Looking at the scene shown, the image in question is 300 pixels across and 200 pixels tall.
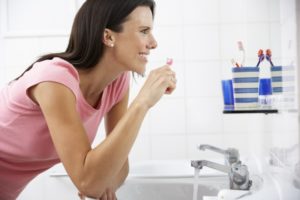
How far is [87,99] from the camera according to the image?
32.7 inches

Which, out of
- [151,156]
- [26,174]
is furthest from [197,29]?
[26,174]

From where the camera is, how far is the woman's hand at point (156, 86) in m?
0.69

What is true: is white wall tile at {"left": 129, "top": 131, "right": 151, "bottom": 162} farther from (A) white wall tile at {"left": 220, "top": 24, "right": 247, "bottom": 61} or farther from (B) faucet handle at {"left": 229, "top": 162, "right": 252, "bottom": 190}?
(B) faucet handle at {"left": 229, "top": 162, "right": 252, "bottom": 190}

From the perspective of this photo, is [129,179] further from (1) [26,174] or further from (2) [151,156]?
(1) [26,174]

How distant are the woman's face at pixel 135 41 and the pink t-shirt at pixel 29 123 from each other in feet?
0.36

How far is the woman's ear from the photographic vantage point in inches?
29.8

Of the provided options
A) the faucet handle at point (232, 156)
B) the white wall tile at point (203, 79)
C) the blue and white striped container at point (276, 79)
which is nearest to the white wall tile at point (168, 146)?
the white wall tile at point (203, 79)

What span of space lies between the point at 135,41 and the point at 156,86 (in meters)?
0.12

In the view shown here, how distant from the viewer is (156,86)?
71 cm

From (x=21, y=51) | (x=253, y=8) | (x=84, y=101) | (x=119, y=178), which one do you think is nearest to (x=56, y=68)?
(x=84, y=101)

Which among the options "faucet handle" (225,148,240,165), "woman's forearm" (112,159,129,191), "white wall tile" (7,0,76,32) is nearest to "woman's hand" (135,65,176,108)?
"woman's forearm" (112,159,129,191)

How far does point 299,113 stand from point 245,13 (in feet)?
3.42

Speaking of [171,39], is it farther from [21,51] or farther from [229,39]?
[21,51]

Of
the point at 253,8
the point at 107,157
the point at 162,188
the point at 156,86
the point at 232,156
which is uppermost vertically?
the point at 253,8
